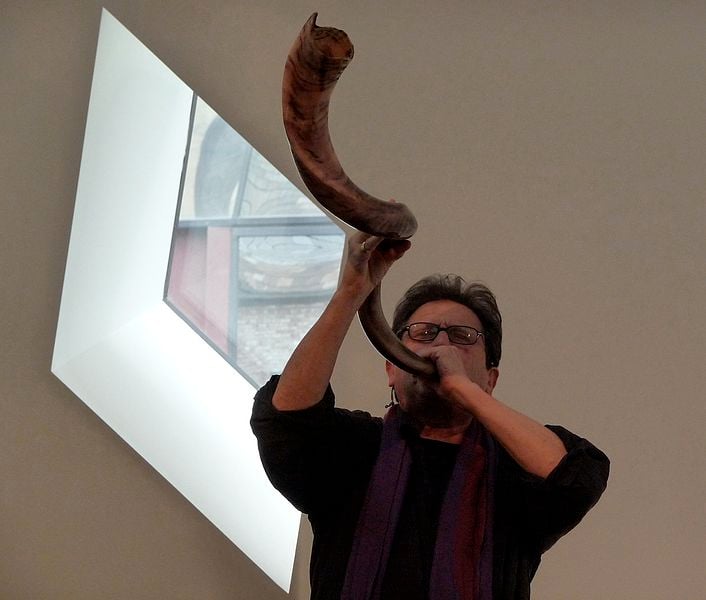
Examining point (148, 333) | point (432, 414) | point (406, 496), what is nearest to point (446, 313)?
point (432, 414)

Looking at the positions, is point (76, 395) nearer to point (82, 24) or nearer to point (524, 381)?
point (82, 24)

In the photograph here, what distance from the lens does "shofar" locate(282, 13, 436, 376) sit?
3.24 feet

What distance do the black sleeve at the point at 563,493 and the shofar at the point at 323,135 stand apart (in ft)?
0.80

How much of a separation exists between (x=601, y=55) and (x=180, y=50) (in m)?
1.08

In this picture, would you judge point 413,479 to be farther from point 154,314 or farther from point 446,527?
point 154,314

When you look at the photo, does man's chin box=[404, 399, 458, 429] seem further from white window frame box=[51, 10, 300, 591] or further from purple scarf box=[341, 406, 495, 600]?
white window frame box=[51, 10, 300, 591]

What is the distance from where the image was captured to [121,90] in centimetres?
263

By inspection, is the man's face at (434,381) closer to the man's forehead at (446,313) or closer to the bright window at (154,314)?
the man's forehead at (446,313)

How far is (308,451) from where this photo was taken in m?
1.28

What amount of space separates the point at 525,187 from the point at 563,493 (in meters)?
1.55

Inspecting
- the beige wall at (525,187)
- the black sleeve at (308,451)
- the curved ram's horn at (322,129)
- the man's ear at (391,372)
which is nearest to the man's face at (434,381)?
the man's ear at (391,372)

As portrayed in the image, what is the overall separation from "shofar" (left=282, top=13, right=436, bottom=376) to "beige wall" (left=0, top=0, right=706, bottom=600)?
1.44 meters

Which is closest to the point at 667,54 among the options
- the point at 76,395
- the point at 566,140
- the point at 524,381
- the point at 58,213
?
the point at 566,140

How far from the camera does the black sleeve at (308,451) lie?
1.26 meters
